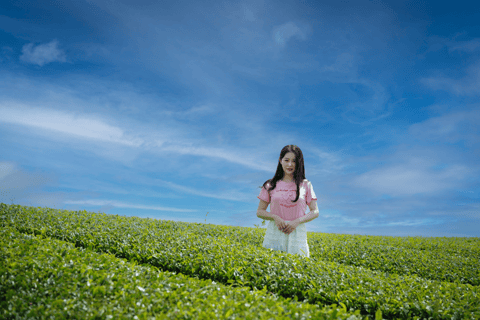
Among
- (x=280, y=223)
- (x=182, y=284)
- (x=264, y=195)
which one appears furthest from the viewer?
(x=264, y=195)

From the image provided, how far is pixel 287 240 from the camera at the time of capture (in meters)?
6.70

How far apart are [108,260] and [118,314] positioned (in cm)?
243

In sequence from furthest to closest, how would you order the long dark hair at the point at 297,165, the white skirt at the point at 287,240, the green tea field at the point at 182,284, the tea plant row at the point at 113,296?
the white skirt at the point at 287,240 < the long dark hair at the point at 297,165 < the green tea field at the point at 182,284 < the tea plant row at the point at 113,296

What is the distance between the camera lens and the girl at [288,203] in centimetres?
638

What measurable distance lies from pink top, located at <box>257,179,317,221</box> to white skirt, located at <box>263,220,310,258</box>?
1.05 ft

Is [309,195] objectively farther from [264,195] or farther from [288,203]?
[264,195]

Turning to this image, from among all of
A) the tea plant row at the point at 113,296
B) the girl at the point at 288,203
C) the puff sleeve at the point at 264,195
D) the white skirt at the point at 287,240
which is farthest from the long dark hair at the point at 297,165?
the tea plant row at the point at 113,296

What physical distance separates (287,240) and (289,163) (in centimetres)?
168

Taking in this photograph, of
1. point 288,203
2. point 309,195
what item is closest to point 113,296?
point 288,203

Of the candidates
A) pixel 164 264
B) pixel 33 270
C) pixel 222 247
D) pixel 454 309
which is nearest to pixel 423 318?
pixel 454 309

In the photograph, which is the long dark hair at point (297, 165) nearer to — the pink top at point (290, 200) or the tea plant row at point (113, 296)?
the pink top at point (290, 200)

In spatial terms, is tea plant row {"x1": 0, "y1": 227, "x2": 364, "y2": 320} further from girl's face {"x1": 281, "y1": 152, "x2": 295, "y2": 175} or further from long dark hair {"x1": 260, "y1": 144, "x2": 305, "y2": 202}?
girl's face {"x1": 281, "y1": 152, "x2": 295, "y2": 175}

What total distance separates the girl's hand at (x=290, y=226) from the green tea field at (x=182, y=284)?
562mm

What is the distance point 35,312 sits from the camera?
406cm
